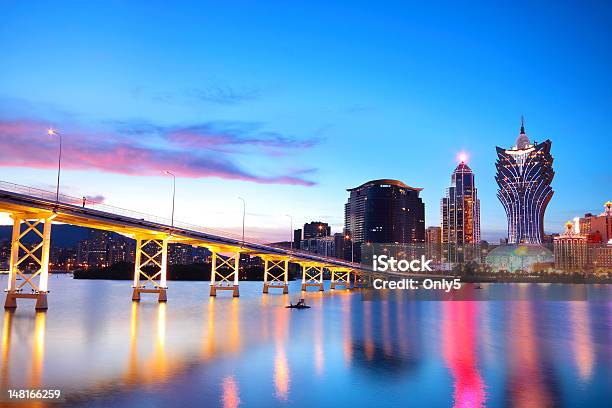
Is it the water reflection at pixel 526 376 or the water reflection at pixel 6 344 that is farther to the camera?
the water reflection at pixel 6 344

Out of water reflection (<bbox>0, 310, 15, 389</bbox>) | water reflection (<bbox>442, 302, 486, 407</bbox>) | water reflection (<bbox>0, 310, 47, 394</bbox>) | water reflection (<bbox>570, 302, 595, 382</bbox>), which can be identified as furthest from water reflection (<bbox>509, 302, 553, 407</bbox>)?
water reflection (<bbox>0, 310, 15, 389</bbox>)

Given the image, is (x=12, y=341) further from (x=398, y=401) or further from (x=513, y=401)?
(x=513, y=401)

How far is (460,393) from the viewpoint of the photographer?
21594 mm

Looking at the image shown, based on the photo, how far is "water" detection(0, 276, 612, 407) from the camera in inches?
791

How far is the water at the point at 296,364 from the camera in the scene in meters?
20.1

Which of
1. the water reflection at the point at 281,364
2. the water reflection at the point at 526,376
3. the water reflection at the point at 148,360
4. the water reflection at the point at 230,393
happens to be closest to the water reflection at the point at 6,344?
the water reflection at the point at 148,360

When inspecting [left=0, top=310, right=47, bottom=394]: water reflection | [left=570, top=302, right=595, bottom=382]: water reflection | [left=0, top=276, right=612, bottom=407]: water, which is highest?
[left=0, top=310, right=47, bottom=394]: water reflection

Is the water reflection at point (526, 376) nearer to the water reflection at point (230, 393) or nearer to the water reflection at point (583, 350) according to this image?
the water reflection at point (583, 350)

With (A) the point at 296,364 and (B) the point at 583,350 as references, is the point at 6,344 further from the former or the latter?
(B) the point at 583,350

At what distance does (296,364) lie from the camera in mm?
27438

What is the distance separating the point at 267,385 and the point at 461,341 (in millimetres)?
23124

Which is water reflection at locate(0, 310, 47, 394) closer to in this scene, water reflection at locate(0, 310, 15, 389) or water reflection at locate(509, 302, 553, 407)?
water reflection at locate(0, 310, 15, 389)

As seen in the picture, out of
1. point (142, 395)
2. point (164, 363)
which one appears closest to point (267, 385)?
point (142, 395)

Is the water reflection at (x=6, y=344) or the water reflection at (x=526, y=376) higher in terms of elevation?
the water reflection at (x=6, y=344)
